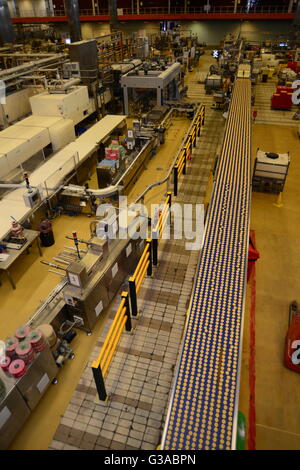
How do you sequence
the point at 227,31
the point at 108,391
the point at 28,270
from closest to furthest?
the point at 108,391, the point at 28,270, the point at 227,31

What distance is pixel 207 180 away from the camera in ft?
32.6

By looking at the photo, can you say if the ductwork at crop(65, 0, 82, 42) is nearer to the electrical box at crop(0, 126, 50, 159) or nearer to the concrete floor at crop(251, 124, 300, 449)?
the electrical box at crop(0, 126, 50, 159)

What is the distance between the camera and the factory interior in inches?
163

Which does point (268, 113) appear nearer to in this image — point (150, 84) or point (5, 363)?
point (150, 84)

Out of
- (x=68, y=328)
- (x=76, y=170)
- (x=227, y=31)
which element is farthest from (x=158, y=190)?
(x=227, y=31)

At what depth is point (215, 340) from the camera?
4102 mm

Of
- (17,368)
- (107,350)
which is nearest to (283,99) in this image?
(107,350)

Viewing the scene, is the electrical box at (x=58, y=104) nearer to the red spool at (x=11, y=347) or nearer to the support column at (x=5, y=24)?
the red spool at (x=11, y=347)

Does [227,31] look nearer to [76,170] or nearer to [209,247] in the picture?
[76,170]

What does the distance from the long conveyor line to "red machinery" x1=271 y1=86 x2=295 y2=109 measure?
12689mm

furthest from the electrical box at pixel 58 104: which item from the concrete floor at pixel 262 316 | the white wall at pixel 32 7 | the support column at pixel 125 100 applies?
the white wall at pixel 32 7

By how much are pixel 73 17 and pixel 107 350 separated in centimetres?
2453

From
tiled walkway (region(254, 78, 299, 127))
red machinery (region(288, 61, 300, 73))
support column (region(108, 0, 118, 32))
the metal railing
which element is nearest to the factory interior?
tiled walkway (region(254, 78, 299, 127))

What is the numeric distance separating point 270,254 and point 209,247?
2.84 m
